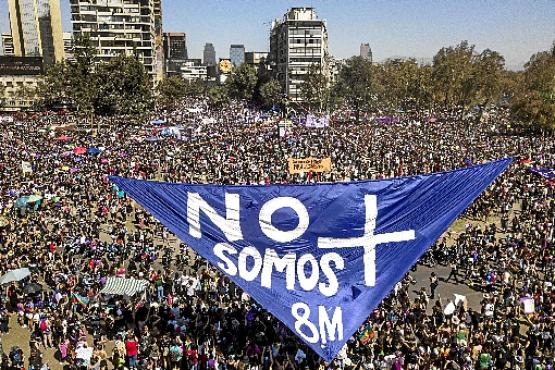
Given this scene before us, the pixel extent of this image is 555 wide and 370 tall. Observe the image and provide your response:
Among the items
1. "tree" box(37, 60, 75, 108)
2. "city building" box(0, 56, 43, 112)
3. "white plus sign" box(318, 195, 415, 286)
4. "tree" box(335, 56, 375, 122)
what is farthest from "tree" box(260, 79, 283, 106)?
"white plus sign" box(318, 195, 415, 286)

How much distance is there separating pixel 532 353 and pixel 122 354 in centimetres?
1032

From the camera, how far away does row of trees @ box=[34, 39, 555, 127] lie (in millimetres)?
62000

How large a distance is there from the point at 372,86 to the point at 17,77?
72.3 meters

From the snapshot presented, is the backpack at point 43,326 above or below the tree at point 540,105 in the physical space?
below

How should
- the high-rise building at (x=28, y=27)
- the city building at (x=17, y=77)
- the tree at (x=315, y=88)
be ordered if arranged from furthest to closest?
the high-rise building at (x=28, y=27), the city building at (x=17, y=77), the tree at (x=315, y=88)

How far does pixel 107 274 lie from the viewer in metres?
17.0

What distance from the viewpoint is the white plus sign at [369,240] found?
6.55m

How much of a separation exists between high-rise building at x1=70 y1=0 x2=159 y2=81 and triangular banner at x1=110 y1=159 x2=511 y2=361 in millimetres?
85765

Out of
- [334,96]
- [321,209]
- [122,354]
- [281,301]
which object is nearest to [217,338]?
[122,354]

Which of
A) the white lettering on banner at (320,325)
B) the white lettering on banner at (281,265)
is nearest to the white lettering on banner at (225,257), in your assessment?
the white lettering on banner at (281,265)

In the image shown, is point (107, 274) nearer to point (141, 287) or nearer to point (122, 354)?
point (141, 287)

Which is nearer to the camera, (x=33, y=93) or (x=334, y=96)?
(x=334, y=96)

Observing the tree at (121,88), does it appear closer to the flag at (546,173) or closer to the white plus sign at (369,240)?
the flag at (546,173)

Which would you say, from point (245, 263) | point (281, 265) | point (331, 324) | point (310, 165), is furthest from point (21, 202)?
point (331, 324)
